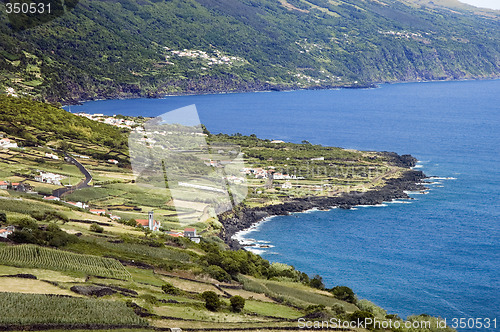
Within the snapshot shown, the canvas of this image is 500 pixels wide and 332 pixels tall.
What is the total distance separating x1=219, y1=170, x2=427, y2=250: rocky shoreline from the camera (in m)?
51.6

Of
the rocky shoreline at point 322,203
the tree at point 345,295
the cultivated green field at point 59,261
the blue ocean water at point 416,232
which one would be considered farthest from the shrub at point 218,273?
the rocky shoreline at point 322,203

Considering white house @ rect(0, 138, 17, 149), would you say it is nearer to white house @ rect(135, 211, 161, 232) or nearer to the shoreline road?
the shoreline road

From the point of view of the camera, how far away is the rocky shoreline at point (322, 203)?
169 ft

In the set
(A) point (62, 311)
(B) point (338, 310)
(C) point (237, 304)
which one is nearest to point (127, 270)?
(C) point (237, 304)

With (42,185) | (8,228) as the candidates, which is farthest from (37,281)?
(42,185)

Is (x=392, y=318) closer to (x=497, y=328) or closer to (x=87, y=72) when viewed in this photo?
(x=497, y=328)

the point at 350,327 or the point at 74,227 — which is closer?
the point at 350,327

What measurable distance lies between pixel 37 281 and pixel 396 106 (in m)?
150

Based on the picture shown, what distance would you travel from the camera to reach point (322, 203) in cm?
6131

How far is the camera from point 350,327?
24.1 metres

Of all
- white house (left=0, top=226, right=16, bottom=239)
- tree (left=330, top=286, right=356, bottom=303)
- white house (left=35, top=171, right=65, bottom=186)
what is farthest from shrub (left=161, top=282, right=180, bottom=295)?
white house (left=35, top=171, right=65, bottom=186)

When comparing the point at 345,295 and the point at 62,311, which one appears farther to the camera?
the point at 345,295

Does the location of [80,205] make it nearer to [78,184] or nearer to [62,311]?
[78,184]

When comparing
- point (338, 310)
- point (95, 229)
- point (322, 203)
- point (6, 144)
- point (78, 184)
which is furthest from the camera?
point (322, 203)
